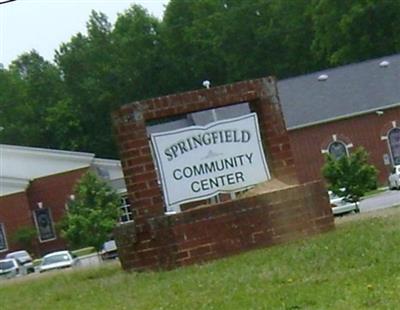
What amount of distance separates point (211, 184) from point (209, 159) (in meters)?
0.34

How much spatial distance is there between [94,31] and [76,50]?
3969 mm

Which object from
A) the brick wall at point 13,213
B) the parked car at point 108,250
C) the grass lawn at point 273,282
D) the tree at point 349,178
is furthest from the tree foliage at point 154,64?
the grass lawn at point 273,282

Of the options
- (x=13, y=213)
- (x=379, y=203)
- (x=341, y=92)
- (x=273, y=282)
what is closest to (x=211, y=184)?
(x=273, y=282)

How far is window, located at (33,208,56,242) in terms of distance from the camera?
59562mm

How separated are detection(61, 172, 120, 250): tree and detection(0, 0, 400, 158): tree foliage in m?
33.7

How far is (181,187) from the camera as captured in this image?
14.6 metres

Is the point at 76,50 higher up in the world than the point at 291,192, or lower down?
higher up

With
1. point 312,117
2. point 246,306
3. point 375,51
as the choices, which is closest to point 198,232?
point 246,306

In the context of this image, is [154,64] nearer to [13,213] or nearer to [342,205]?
[13,213]

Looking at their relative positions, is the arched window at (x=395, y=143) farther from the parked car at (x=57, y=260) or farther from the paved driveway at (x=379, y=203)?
the parked car at (x=57, y=260)

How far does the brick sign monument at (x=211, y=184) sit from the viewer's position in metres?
14.0

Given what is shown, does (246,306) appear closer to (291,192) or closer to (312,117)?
(291,192)

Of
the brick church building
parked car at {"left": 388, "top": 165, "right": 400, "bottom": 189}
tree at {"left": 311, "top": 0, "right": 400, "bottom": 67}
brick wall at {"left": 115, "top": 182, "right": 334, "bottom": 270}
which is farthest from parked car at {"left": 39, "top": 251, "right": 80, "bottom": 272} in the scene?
tree at {"left": 311, "top": 0, "right": 400, "bottom": 67}

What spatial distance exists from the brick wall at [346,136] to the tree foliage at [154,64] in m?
23.7
